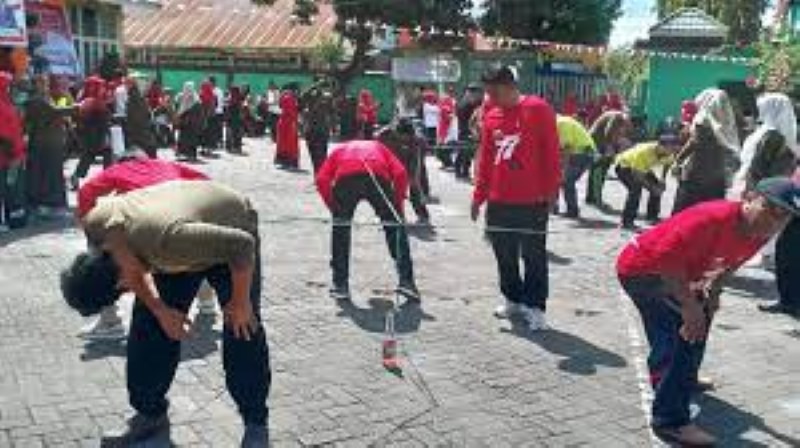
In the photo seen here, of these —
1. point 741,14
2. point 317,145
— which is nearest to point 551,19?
point 741,14

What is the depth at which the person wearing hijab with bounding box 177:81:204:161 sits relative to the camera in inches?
718

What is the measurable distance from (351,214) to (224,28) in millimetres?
30631

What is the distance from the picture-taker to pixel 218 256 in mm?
3791

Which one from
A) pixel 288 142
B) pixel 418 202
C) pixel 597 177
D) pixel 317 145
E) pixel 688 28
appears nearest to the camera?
pixel 418 202

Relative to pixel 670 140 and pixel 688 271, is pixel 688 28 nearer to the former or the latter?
pixel 670 140

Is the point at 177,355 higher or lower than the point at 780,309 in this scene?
higher

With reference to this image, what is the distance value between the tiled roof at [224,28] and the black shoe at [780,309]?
2779cm

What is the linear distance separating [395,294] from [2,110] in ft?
14.7

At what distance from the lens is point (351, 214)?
746 cm

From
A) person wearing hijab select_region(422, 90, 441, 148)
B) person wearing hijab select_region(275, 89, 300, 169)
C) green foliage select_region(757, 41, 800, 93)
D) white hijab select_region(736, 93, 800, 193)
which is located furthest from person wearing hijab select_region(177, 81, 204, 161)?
white hijab select_region(736, 93, 800, 193)

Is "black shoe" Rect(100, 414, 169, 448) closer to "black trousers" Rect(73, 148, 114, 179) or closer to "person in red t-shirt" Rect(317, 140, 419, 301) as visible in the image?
"person in red t-shirt" Rect(317, 140, 419, 301)

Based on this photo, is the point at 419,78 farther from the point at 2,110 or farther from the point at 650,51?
the point at 2,110

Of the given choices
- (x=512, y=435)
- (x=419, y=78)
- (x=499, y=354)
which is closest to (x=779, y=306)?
(x=499, y=354)

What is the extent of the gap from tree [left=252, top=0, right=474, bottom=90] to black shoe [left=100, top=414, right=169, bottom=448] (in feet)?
80.7
